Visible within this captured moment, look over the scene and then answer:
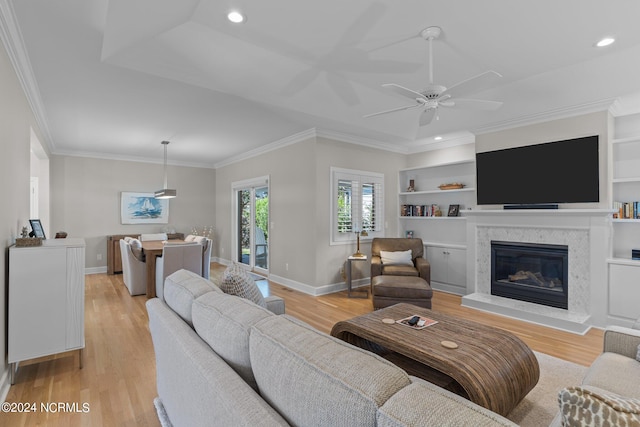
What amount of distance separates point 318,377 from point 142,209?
7.68 meters

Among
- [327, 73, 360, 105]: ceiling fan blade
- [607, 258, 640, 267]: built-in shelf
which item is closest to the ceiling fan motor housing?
[327, 73, 360, 105]: ceiling fan blade

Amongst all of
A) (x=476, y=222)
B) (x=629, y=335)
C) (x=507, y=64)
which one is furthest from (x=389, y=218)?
(x=629, y=335)

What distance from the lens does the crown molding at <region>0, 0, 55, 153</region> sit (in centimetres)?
223

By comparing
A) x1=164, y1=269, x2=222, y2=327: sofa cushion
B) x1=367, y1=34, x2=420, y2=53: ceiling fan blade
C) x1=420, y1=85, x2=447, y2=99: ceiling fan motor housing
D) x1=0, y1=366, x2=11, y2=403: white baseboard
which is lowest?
x1=0, y1=366, x2=11, y2=403: white baseboard

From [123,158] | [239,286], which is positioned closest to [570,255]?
[239,286]

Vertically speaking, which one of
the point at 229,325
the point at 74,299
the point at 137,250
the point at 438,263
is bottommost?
the point at 438,263

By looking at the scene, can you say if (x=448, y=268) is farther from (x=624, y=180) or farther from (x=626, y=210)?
(x=624, y=180)

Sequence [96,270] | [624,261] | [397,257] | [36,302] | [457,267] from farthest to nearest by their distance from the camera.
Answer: [96,270], [457,267], [397,257], [624,261], [36,302]

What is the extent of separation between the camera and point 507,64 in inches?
120

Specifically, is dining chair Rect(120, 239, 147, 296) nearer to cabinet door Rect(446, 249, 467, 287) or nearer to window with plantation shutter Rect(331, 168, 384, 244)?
window with plantation shutter Rect(331, 168, 384, 244)

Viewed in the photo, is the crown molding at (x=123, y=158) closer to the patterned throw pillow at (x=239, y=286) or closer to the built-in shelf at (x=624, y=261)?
the patterned throw pillow at (x=239, y=286)

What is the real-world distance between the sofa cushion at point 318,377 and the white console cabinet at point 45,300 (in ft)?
7.56

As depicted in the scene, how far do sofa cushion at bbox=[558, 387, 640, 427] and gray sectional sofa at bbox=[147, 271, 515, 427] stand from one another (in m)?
0.18

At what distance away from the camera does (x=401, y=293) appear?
394cm
